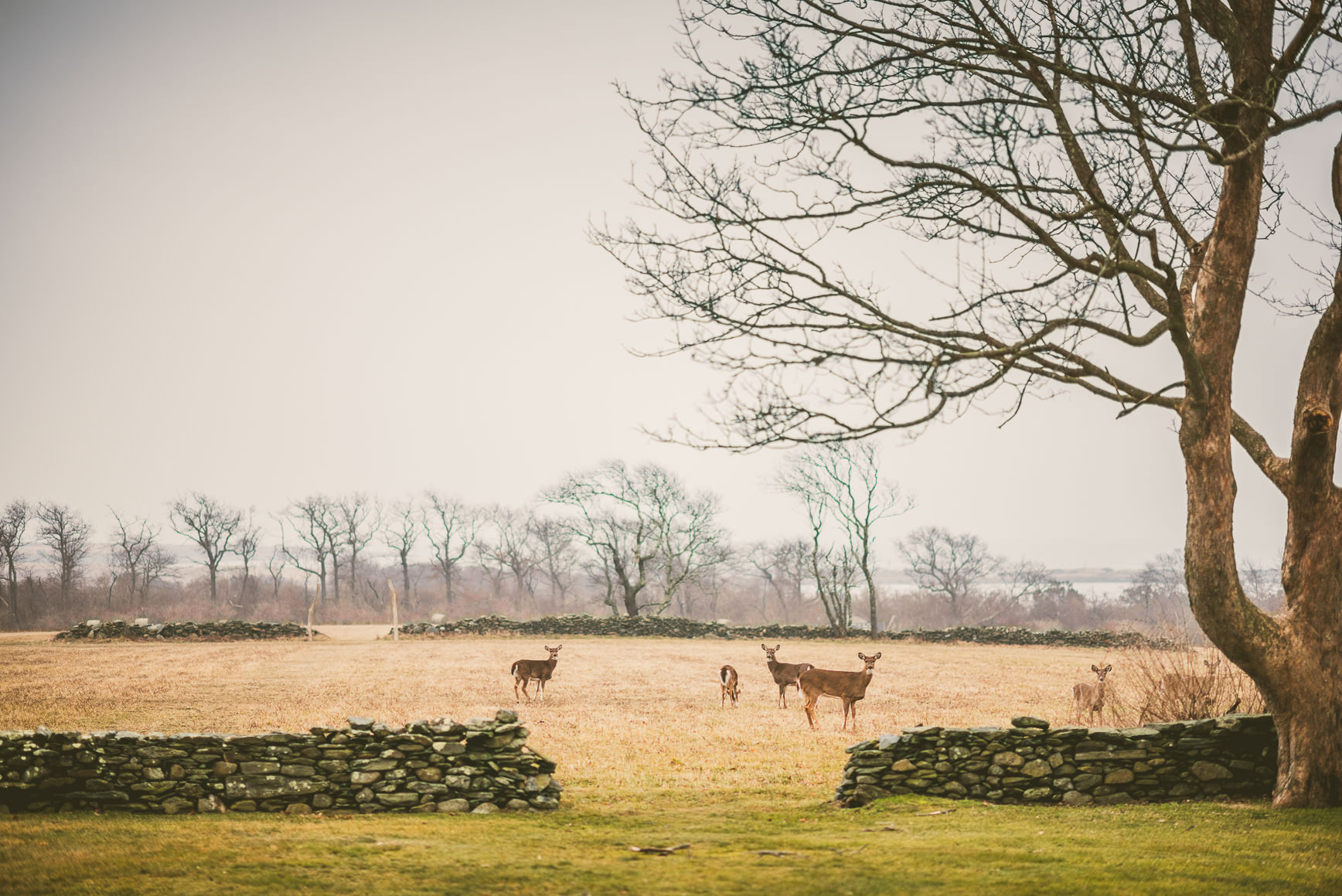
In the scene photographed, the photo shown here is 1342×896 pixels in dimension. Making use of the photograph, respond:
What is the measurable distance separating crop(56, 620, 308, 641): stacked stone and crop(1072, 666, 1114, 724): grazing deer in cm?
3398

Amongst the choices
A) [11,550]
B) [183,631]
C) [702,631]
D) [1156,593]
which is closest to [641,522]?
[702,631]

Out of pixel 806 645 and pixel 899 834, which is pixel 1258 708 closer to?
pixel 899 834

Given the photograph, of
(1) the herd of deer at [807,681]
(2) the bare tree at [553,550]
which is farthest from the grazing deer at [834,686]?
(2) the bare tree at [553,550]

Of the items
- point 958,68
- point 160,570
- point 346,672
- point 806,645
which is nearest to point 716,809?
point 958,68

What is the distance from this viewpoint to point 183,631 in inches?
1463

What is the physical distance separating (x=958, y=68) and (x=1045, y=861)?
262 inches

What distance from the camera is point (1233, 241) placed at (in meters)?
8.09

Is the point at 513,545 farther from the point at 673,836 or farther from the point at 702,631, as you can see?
the point at 673,836

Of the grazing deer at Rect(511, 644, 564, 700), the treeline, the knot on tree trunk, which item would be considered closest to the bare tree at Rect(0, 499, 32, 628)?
the treeline

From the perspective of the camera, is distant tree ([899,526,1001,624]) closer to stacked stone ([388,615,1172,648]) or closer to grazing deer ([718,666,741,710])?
stacked stone ([388,615,1172,648])

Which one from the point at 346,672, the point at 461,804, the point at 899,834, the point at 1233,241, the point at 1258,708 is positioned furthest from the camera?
the point at 346,672

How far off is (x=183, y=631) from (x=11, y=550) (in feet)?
79.2

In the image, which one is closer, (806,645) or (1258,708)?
(1258,708)

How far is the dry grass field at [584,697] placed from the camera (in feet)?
40.9
